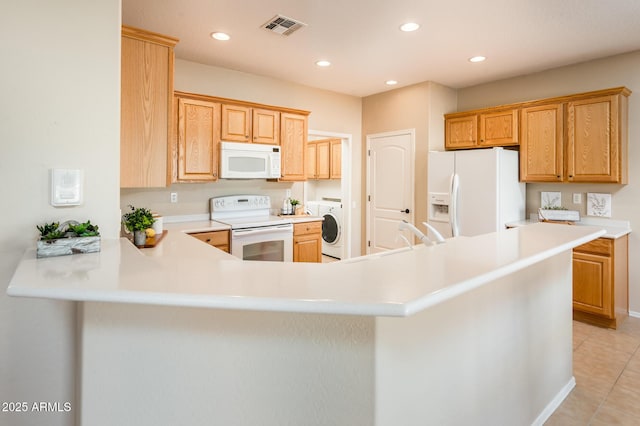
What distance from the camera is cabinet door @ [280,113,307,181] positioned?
4.29 meters

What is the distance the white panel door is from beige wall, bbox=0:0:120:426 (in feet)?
12.7

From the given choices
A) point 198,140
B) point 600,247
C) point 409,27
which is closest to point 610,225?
point 600,247

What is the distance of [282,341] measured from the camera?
1032mm

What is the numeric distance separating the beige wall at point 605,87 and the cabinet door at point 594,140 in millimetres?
210

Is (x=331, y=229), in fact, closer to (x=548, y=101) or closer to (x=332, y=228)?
(x=332, y=228)

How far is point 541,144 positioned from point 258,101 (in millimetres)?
3250

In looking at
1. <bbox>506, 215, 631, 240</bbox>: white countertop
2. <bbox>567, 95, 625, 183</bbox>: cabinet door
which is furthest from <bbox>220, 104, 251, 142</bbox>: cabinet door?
<bbox>567, 95, 625, 183</bbox>: cabinet door

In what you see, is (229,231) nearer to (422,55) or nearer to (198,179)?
(198,179)

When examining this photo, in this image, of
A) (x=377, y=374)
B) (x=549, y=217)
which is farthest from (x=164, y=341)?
(x=549, y=217)

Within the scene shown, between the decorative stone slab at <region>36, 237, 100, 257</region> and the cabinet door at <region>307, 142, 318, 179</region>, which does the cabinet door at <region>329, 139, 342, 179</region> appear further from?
the decorative stone slab at <region>36, 237, 100, 257</region>

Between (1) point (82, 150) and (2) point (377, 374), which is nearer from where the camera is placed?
(2) point (377, 374)

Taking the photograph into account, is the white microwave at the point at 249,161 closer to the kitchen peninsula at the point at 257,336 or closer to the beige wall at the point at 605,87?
the kitchen peninsula at the point at 257,336

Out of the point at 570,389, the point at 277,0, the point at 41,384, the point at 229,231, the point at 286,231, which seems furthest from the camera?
the point at 286,231

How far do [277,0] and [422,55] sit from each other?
169cm
